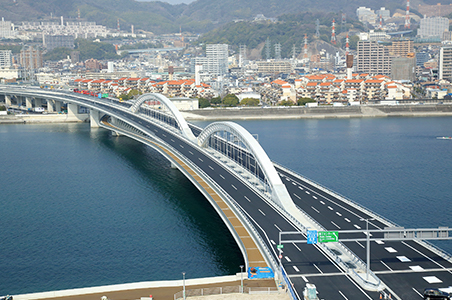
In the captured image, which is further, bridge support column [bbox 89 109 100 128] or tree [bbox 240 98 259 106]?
tree [bbox 240 98 259 106]

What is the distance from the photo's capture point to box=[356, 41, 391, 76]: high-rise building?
176000 mm

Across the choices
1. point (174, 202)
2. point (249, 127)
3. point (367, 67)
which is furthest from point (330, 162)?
point (367, 67)

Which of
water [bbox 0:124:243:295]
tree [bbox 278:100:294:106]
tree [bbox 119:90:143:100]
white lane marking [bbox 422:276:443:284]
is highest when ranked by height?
tree [bbox 119:90:143:100]

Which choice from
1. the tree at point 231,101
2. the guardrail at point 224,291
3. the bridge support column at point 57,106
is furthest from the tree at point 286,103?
the guardrail at point 224,291

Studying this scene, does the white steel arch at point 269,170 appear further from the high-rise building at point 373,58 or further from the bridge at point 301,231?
the high-rise building at point 373,58

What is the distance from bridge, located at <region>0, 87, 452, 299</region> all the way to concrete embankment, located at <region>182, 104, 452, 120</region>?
50.7 m

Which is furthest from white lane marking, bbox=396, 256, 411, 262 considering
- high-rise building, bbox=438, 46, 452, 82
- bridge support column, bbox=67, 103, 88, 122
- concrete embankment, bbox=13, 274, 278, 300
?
high-rise building, bbox=438, 46, 452, 82

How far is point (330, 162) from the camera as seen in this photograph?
183ft

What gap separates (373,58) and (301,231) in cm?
Answer: 16009

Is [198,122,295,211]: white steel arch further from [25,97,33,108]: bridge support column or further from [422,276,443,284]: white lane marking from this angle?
[25,97,33,108]: bridge support column

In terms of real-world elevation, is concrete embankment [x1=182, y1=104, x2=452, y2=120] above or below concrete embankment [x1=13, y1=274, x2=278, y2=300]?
above

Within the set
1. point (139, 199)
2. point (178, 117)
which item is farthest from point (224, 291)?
point (178, 117)

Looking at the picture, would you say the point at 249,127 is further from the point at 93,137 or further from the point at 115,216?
the point at 115,216

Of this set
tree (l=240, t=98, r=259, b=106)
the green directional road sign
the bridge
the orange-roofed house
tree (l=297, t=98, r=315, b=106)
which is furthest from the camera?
the orange-roofed house
